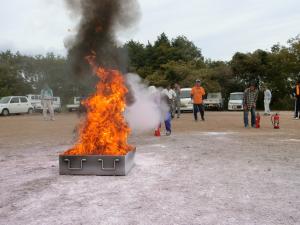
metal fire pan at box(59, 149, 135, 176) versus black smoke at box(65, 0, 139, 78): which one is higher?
black smoke at box(65, 0, 139, 78)

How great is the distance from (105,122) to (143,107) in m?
4.57

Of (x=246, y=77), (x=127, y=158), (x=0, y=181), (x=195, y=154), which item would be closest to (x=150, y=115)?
(x=195, y=154)

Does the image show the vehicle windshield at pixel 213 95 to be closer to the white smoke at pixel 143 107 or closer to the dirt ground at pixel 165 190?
the white smoke at pixel 143 107

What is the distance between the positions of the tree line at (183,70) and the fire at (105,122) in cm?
2702

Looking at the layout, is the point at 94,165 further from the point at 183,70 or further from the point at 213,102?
the point at 183,70

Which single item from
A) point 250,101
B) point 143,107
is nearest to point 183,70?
point 250,101

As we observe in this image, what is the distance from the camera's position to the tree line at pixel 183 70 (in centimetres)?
3947

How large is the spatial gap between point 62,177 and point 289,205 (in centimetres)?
356

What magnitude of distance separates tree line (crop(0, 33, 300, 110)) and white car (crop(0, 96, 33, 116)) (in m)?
2.98

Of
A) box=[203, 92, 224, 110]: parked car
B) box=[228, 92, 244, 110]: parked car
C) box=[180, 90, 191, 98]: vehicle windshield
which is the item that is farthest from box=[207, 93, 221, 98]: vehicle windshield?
box=[180, 90, 191, 98]: vehicle windshield

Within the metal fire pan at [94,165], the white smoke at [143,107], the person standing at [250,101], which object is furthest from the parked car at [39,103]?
the metal fire pan at [94,165]

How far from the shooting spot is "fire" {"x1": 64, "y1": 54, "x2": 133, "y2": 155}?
6.98 meters

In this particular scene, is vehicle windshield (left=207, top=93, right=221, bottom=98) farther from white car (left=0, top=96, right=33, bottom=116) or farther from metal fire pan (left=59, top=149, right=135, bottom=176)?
metal fire pan (left=59, top=149, right=135, bottom=176)

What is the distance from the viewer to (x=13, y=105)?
3297 centimetres
